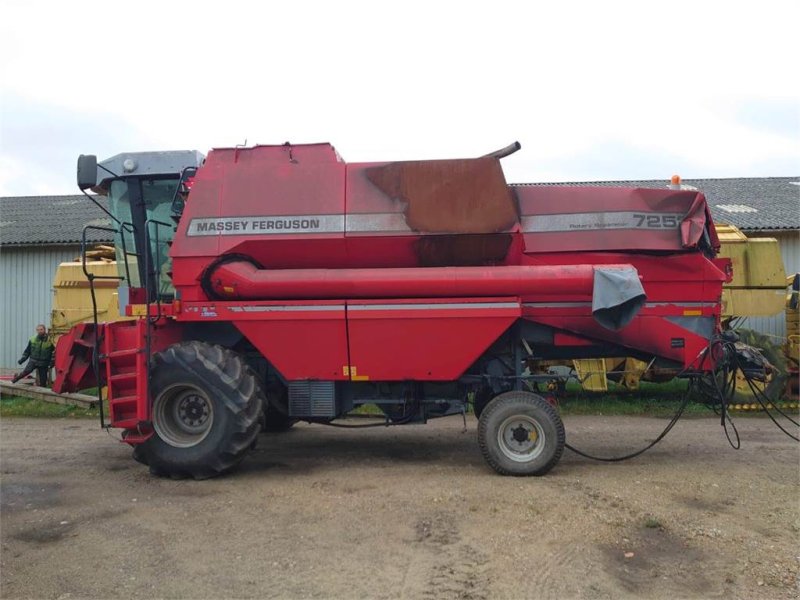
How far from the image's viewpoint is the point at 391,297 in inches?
273

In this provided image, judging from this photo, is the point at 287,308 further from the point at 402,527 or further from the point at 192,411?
the point at 402,527

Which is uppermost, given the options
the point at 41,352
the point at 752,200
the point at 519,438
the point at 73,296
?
the point at 752,200

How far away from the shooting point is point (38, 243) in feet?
57.3

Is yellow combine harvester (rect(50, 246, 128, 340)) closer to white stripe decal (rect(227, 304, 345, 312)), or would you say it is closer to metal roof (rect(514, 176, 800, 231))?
white stripe decal (rect(227, 304, 345, 312))

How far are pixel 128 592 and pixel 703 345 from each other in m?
5.57

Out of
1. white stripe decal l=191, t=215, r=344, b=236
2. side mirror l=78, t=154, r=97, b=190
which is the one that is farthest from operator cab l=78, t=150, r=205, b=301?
white stripe decal l=191, t=215, r=344, b=236

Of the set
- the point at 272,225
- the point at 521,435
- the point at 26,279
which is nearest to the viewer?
the point at 521,435

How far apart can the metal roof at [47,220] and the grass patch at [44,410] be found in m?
5.25

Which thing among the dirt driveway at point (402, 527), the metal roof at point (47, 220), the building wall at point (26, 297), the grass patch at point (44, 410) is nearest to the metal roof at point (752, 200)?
the dirt driveway at point (402, 527)

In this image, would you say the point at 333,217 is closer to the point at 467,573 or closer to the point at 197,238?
the point at 197,238

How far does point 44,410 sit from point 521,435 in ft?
29.5

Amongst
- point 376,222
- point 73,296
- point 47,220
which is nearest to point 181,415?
point 376,222

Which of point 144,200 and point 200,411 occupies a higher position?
point 144,200

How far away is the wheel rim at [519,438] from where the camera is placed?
680cm
